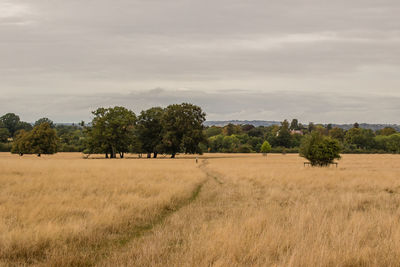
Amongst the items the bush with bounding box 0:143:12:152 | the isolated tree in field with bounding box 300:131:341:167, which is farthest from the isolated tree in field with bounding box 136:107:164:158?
the bush with bounding box 0:143:12:152

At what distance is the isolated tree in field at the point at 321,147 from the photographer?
39375 mm

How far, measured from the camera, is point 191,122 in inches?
2896

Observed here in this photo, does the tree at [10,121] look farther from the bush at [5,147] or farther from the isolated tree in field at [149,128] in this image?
the isolated tree in field at [149,128]

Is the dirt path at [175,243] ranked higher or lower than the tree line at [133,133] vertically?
lower

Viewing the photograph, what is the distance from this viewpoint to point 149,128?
7731 cm

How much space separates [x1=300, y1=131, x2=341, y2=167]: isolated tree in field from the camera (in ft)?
129

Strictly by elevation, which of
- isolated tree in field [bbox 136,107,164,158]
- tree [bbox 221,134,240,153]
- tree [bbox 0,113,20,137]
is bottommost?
tree [bbox 221,134,240,153]

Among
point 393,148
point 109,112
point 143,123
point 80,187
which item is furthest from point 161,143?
point 393,148

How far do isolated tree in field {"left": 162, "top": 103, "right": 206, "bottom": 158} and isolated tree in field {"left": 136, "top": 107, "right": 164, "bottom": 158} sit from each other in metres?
3.20

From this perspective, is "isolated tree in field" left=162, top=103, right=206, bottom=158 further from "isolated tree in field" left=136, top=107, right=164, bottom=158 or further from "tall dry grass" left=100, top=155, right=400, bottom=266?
"tall dry grass" left=100, top=155, right=400, bottom=266

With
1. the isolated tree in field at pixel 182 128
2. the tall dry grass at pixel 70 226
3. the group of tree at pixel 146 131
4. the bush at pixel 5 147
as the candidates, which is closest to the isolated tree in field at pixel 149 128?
the group of tree at pixel 146 131

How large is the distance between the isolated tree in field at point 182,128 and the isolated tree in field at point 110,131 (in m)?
6.97

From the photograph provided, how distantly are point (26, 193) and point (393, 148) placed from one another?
4587 inches

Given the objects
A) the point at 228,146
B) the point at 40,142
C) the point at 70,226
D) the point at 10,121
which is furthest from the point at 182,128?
the point at 10,121
